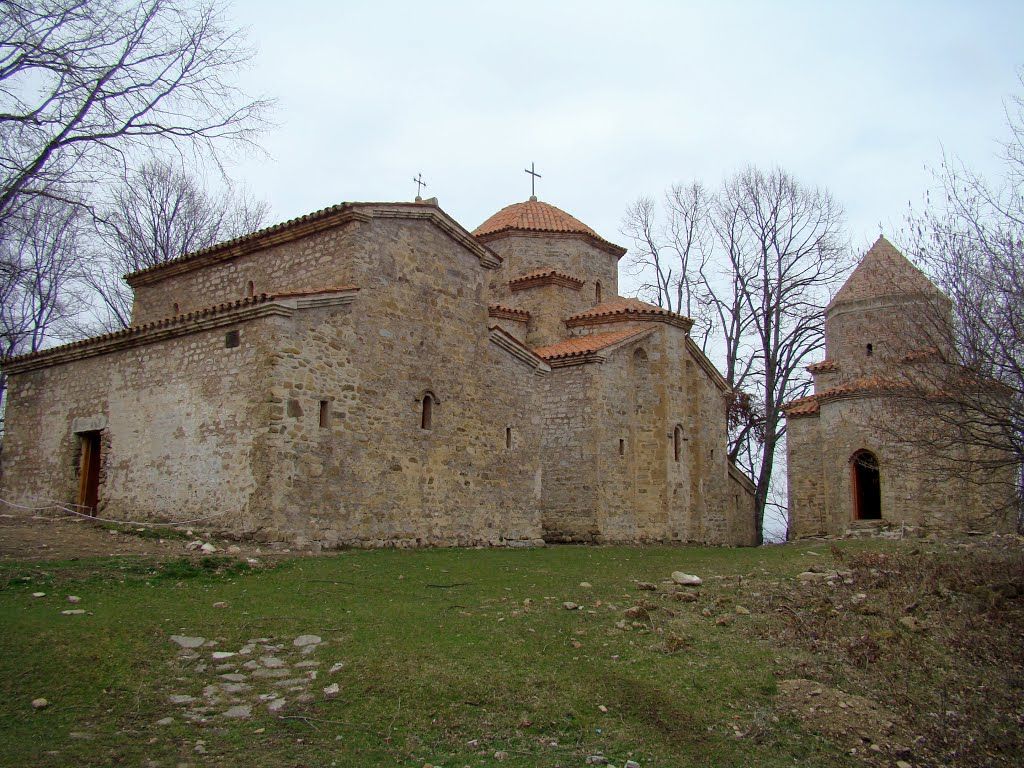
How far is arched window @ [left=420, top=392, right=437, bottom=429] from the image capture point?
16266 mm

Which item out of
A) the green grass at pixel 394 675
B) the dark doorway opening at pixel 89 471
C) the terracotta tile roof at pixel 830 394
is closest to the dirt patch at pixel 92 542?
the green grass at pixel 394 675

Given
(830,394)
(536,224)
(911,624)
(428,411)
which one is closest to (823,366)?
(830,394)

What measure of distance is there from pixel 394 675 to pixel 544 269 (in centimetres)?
1842

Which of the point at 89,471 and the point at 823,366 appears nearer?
the point at 89,471

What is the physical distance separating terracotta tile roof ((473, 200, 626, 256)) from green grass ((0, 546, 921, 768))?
15991 millimetres

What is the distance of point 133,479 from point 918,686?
1297 cm

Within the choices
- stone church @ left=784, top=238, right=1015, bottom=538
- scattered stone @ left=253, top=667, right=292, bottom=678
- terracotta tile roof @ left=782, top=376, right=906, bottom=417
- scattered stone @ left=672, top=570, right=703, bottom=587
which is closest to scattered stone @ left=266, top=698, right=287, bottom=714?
scattered stone @ left=253, top=667, right=292, bottom=678

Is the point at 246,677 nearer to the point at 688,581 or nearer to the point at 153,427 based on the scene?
the point at 688,581

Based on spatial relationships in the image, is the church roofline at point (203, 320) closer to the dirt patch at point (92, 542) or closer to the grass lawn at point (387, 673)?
the dirt patch at point (92, 542)

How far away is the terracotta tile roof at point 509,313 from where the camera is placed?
78.0 feet

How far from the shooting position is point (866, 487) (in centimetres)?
2488

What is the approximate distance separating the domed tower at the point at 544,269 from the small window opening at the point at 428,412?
7.75 meters

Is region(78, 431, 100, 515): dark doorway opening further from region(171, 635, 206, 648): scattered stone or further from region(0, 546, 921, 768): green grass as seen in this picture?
region(171, 635, 206, 648): scattered stone

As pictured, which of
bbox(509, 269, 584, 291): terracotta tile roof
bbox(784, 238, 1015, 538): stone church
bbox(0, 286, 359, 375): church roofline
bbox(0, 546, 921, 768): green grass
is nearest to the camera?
bbox(0, 546, 921, 768): green grass
